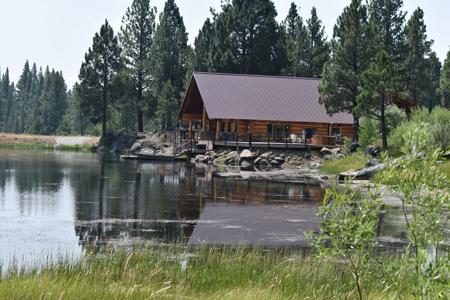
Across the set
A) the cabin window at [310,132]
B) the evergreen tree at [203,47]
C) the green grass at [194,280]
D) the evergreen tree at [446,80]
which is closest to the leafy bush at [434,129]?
the cabin window at [310,132]

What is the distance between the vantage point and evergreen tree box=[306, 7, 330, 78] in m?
83.2

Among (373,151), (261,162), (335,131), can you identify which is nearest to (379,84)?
(373,151)

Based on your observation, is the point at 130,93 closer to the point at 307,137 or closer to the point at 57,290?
the point at 307,137

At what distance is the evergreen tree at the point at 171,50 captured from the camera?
8181cm

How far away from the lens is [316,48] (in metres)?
Result: 83.2

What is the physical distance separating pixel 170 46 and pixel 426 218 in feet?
250

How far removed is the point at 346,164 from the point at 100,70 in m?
47.4

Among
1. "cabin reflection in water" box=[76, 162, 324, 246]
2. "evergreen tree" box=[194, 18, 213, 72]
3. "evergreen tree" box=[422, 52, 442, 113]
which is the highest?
"evergreen tree" box=[194, 18, 213, 72]

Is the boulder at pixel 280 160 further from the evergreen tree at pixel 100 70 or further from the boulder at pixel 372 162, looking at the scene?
the evergreen tree at pixel 100 70

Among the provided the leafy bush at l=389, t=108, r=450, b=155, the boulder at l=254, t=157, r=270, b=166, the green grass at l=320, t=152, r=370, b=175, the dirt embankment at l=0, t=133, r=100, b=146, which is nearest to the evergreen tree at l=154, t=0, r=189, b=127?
the dirt embankment at l=0, t=133, r=100, b=146

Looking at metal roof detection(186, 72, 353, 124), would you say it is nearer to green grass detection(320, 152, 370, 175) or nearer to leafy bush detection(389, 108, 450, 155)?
green grass detection(320, 152, 370, 175)

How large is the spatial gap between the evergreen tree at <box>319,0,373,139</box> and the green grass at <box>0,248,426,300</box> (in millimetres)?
39790

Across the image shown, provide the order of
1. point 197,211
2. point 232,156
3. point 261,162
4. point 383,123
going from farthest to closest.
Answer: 1. point 232,156
2. point 261,162
3. point 383,123
4. point 197,211

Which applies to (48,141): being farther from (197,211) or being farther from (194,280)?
(194,280)
